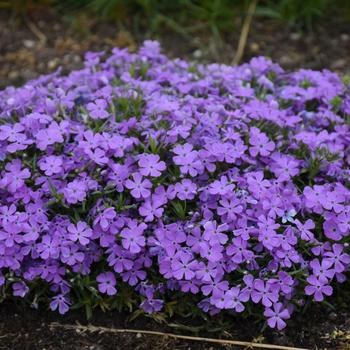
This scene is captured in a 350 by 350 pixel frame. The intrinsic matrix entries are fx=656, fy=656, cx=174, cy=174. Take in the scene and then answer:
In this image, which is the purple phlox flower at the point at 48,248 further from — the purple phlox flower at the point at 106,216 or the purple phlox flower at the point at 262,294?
the purple phlox flower at the point at 262,294

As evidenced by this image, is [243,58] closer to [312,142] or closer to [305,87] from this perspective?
[305,87]

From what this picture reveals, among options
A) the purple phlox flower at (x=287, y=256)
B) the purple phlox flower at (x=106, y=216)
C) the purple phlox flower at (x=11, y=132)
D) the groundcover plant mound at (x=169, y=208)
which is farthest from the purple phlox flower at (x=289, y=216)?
the purple phlox flower at (x=11, y=132)

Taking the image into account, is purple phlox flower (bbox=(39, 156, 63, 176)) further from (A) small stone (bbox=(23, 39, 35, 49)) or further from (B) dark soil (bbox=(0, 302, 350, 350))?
(A) small stone (bbox=(23, 39, 35, 49))

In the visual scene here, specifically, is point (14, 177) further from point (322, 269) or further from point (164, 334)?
point (322, 269)

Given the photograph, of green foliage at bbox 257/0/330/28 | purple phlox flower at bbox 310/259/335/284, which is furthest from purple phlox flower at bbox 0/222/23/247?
green foliage at bbox 257/0/330/28

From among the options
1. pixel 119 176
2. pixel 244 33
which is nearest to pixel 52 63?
pixel 244 33

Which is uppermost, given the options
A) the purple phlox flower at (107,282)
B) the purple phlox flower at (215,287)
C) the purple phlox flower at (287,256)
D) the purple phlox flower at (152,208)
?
the purple phlox flower at (152,208)
